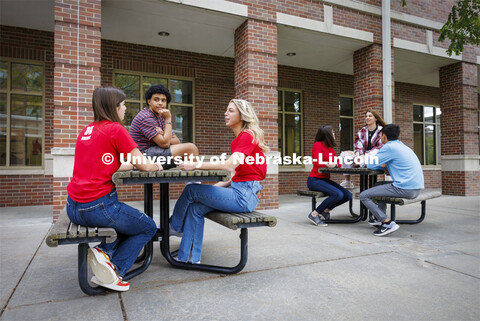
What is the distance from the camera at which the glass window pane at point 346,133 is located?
454 inches

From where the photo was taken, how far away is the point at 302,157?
1053 cm

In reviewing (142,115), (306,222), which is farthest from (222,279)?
(306,222)

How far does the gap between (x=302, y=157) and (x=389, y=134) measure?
5998 mm

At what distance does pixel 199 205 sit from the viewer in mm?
2963

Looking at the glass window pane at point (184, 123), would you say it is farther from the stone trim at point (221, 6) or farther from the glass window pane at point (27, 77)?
the glass window pane at point (27, 77)

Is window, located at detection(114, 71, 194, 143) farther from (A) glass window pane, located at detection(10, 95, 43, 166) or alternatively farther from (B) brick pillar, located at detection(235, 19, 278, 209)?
(B) brick pillar, located at detection(235, 19, 278, 209)

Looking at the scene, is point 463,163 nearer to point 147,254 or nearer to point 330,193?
point 330,193

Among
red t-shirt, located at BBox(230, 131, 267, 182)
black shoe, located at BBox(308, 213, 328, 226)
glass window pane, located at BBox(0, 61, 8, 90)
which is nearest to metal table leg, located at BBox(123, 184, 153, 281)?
red t-shirt, located at BBox(230, 131, 267, 182)

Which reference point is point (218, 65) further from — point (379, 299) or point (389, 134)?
point (379, 299)

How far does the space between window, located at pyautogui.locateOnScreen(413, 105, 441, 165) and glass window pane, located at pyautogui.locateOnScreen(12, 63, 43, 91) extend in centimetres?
1257

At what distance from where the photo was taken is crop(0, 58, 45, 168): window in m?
7.35

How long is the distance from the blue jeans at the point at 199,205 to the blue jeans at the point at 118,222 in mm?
378

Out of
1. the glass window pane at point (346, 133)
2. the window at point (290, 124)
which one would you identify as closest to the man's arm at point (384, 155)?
the window at point (290, 124)

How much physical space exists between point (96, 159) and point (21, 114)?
653 centimetres
